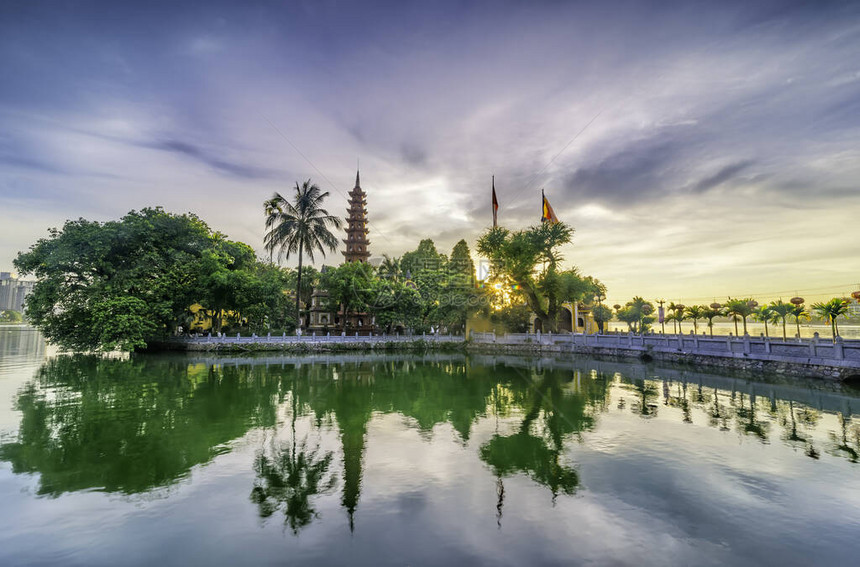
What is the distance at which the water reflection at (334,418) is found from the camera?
724 cm

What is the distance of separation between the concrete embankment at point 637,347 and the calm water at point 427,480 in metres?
3.54

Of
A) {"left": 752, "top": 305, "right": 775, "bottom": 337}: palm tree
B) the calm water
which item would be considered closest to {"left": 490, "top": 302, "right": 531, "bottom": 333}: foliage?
{"left": 752, "top": 305, "right": 775, "bottom": 337}: palm tree

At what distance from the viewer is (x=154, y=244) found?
31.8 m

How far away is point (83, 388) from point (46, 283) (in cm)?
1766

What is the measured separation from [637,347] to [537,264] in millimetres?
14033

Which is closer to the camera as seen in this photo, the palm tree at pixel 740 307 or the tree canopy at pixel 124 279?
the tree canopy at pixel 124 279

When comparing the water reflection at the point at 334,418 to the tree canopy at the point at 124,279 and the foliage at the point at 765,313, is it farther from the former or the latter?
the foliage at the point at 765,313

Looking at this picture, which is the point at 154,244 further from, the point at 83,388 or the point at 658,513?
the point at 658,513

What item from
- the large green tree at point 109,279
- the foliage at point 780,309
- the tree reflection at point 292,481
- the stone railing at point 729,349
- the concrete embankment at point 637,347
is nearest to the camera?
the tree reflection at point 292,481

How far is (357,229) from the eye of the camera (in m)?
52.1

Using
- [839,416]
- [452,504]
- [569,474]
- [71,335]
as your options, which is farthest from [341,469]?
[71,335]

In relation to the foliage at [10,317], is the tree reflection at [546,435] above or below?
below

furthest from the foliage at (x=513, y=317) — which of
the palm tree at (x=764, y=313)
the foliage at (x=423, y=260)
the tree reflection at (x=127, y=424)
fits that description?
the tree reflection at (x=127, y=424)

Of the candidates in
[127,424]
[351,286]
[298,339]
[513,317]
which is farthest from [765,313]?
[127,424]
